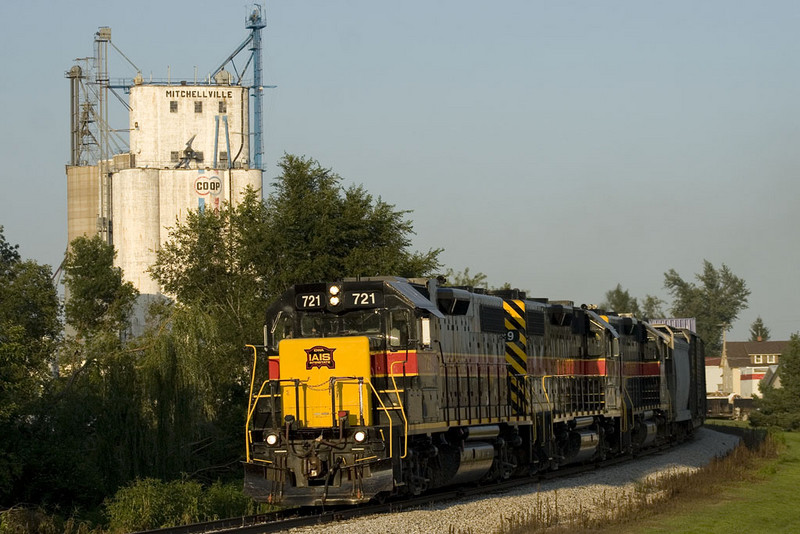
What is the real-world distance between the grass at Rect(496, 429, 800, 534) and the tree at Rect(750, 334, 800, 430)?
31.6 meters

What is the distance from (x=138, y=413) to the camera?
24.4 meters

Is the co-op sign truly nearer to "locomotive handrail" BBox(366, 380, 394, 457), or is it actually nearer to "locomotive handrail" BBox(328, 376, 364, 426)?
"locomotive handrail" BBox(328, 376, 364, 426)

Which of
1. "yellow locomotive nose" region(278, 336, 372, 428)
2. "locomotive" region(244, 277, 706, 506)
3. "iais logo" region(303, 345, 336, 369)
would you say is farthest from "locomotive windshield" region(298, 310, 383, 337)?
"iais logo" region(303, 345, 336, 369)

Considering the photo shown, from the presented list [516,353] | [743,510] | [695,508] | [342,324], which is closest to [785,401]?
[516,353]

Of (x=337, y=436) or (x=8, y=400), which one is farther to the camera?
(x=8, y=400)

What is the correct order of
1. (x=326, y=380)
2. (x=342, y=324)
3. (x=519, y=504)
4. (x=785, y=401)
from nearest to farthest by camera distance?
(x=326, y=380) → (x=342, y=324) → (x=519, y=504) → (x=785, y=401)

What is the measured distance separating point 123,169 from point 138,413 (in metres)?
76.9

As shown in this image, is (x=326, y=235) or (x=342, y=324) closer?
(x=342, y=324)

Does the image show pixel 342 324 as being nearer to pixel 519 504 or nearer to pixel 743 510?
pixel 519 504

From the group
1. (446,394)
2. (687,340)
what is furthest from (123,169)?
(446,394)

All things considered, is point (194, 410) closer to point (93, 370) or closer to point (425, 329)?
point (93, 370)

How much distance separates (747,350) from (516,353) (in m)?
117

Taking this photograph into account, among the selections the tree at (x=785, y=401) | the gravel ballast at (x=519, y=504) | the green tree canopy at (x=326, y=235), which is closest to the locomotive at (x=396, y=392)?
the gravel ballast at (x=519, y=504)

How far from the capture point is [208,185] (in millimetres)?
97938
